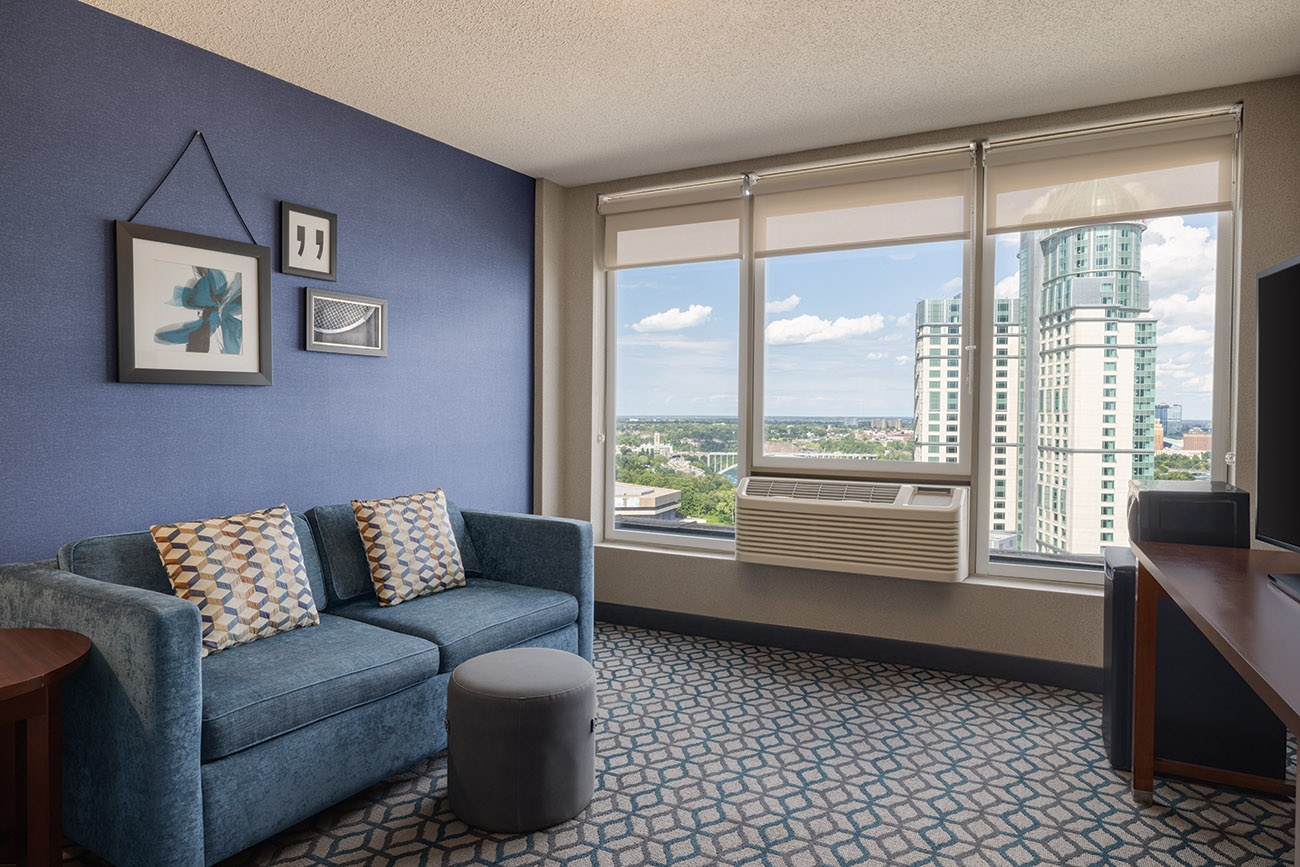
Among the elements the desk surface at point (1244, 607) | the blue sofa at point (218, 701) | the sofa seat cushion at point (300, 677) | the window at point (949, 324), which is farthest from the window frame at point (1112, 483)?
the sofa seat cushion at point (300, 677)

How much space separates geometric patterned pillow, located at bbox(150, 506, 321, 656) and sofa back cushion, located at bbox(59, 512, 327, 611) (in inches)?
2.7

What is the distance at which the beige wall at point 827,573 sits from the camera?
2939mm

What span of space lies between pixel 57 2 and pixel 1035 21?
10.3ft

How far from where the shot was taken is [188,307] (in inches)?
106

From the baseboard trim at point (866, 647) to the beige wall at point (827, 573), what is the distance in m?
0.04

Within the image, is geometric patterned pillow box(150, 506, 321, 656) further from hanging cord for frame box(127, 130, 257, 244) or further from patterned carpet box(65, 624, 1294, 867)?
hanging cord for frame box(127, 130, 257, 244)

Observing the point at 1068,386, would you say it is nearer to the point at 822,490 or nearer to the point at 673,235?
the point at 822,490

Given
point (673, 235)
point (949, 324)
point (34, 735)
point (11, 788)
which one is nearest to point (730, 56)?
point (673, 235)

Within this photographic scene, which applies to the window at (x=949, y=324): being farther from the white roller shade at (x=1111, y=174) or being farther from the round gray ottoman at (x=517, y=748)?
the round gray ottoman at (x=517, y=748)

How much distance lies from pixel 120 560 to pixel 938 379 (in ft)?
10.9

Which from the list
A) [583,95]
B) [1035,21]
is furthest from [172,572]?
[1035,21]

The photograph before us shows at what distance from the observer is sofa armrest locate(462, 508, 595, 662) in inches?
124

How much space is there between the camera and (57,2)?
2.35 meters

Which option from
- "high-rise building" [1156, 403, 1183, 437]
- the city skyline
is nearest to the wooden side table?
the city skyline
